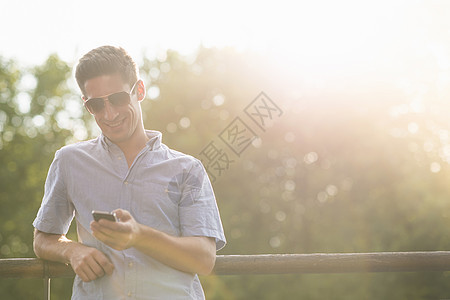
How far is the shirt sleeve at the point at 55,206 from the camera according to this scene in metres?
2.20

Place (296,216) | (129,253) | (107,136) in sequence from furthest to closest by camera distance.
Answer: (296,216) → (107,136) → (129,253)

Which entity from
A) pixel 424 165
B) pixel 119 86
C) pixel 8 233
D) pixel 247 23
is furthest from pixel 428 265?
pixel 8 233

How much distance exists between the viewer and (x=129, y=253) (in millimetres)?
2096

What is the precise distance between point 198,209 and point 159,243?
0.27 meters

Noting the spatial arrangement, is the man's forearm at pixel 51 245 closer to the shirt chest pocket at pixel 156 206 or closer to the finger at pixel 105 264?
the finger at pixel 105 264

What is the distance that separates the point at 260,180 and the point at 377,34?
591 cm

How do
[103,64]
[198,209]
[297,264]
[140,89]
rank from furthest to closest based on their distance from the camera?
[297,264] < [140,89] < [103,64] < [198,209]

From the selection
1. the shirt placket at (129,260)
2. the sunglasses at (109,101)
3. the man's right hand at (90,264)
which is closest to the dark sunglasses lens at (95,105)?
the sunglasses at (109,101)

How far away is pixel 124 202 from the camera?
6.99ft

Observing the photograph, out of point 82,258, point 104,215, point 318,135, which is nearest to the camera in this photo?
point 104,215

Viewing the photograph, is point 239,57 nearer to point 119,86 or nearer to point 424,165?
point 424,165

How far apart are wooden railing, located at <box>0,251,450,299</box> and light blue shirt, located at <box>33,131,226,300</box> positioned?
13.7 inches

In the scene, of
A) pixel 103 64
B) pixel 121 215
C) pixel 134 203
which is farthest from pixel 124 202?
pixel 103 64

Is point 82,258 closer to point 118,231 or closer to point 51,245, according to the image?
point 51,245
